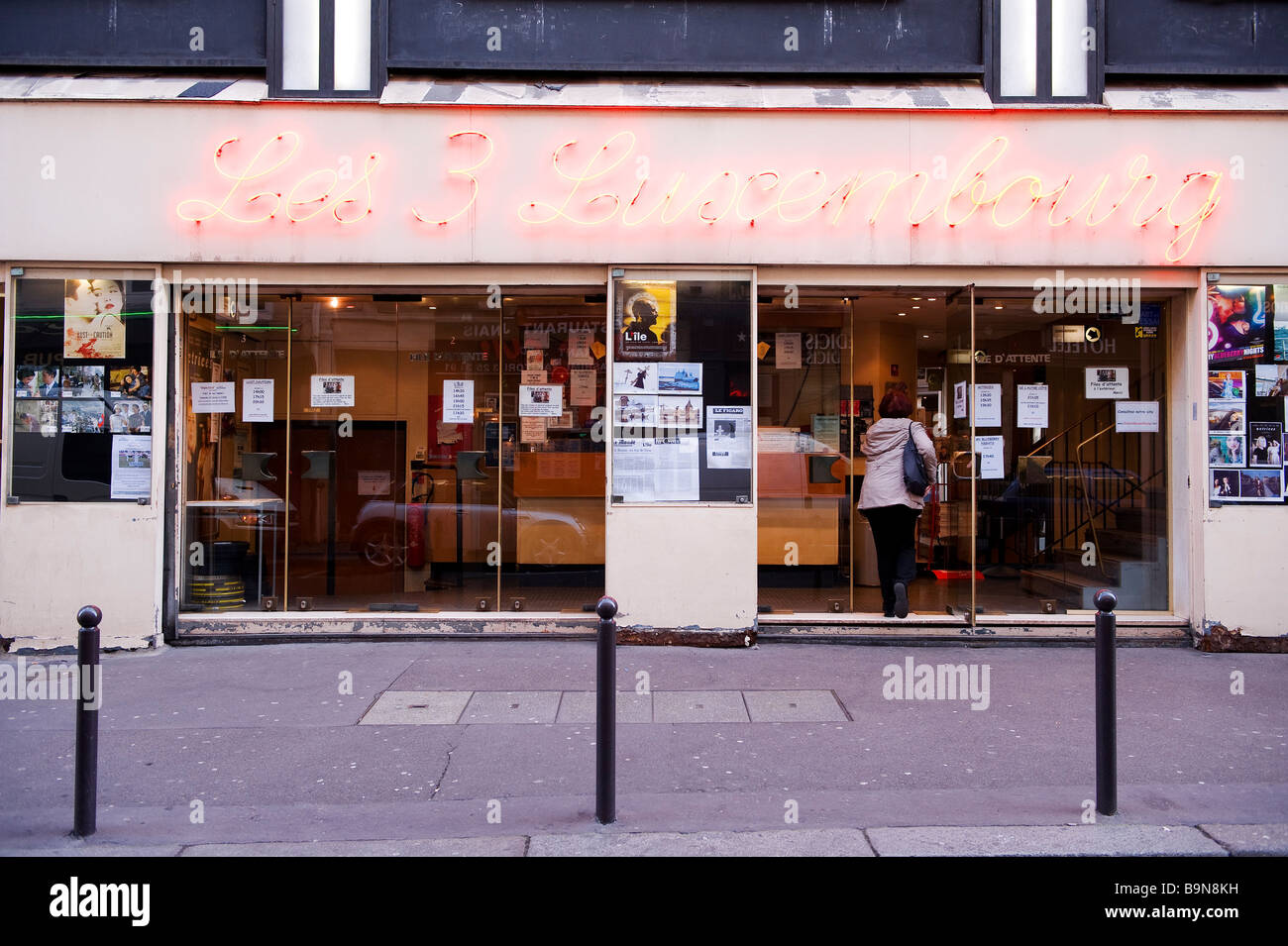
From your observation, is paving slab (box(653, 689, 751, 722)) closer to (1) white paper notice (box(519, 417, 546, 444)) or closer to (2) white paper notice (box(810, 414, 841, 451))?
(1) white paper notice (box(519, 417, 546, 444))

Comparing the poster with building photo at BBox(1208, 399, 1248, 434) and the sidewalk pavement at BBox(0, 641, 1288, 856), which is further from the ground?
the poster with building photo at BBox(1208, 399, 1248, 434)

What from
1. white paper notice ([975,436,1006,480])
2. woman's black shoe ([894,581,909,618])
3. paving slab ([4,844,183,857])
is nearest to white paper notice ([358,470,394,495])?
woman's black shoe ([894,581,909,618])

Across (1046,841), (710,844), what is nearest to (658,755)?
(710,844)

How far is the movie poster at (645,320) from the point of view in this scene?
8.96m

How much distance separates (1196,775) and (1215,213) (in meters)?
5.22

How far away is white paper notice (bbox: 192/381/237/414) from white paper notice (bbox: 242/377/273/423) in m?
0.10

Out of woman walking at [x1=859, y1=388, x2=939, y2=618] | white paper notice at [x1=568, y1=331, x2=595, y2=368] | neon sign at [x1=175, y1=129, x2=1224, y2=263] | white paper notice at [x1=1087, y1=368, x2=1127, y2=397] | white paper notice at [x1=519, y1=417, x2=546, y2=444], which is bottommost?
woman walking at [x1=859, y1=388, x2=939, y2=618]

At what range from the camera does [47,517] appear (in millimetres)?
8727

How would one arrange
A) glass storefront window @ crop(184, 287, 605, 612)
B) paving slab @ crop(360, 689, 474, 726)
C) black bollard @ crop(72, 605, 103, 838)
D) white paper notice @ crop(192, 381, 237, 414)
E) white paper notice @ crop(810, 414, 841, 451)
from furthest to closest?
1. white paper notice @ crop(810, 414, 841, 451)
2. glass storefront window @ crop(184, 287, 605, 612)
3. white paper notice @ crop(192, 381, 237, 414)
4. paving slab @ crop(360, 689, 474, 726)
5. black bollard @ crop(72, 605, 103, 838)

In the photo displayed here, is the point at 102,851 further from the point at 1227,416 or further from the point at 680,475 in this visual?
the point at 1227,416

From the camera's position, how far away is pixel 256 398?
31.9 ft

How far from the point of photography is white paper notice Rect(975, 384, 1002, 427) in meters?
9.91

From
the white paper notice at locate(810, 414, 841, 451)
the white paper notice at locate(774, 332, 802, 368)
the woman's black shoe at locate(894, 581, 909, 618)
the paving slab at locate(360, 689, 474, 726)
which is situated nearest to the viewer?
the paving slab at locate(360, 689, 474, 726)

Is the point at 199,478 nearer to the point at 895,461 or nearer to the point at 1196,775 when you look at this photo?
the point at 895,461
